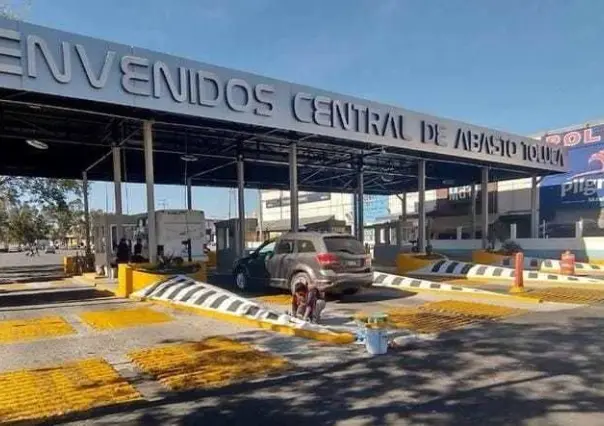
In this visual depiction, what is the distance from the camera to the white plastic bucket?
654cm

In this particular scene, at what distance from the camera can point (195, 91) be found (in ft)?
39.5

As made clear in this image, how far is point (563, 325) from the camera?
8.32 metres

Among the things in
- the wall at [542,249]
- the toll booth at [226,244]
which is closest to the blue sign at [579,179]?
the wall at [542,249]

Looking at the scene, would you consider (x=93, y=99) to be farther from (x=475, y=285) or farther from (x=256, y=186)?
(x=256, y=186)

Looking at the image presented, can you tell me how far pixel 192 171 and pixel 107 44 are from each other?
47.2ft

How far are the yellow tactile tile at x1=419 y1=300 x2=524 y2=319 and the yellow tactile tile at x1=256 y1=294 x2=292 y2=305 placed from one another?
3120 mm

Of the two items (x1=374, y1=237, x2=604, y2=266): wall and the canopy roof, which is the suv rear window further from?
(x1=374, y1=237, x2=604, y2=266): wall

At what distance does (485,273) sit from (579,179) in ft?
62.4

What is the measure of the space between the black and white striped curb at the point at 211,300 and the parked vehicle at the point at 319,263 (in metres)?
1.75

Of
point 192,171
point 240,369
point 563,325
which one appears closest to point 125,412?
point 240,369

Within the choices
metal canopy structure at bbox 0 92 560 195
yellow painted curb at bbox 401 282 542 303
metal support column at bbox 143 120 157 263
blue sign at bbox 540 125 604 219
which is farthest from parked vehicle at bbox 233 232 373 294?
blue sign at bbox 540 125 604 219

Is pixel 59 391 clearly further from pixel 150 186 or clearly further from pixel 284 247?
pixel 150 186

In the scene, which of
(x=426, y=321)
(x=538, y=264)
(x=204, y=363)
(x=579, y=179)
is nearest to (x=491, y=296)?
(x=426, y=321)

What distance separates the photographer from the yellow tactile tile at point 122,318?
895 centimetres
